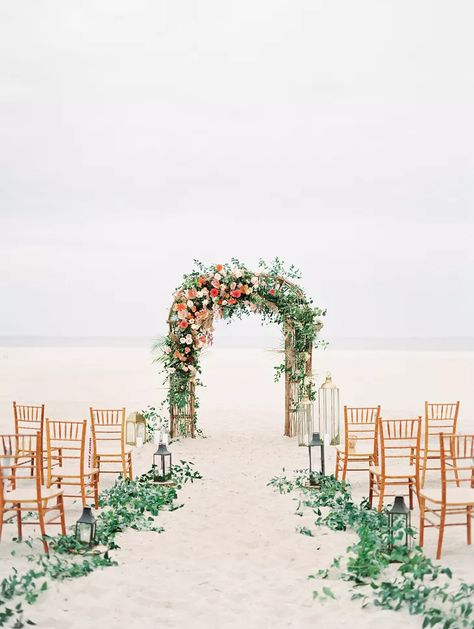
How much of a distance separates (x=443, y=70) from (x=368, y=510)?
27.2m

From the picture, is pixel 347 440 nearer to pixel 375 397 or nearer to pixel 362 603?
pixel 362 603

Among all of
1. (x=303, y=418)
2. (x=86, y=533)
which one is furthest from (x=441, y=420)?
(x=86, y=533)

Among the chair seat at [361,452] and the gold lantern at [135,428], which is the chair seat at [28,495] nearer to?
the chair seat at [361,452]

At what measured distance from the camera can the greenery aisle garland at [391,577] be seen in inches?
179

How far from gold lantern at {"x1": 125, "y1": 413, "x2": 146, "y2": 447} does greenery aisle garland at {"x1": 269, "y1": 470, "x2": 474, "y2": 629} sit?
554cm

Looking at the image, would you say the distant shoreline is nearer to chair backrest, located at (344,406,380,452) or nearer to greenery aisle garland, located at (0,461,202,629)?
chair backrest, located at (344,406,380,452)

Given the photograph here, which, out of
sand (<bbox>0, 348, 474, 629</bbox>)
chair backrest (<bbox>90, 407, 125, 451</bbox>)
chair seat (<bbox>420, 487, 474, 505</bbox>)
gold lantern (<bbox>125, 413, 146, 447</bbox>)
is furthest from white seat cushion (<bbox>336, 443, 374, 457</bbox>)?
gold lantern (<bbox>125, 413, 146, 447</bbox>)

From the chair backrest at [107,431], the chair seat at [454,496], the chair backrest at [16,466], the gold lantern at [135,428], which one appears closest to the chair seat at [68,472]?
the chair backrest at [16,466]

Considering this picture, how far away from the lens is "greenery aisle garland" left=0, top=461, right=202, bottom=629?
4797mm

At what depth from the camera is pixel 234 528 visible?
23.3 ft

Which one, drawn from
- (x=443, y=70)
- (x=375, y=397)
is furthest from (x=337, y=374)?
(x=443, y=70)

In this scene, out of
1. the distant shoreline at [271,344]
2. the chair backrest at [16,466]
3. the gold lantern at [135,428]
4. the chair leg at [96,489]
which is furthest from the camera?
the distant shoreline at [271,344]

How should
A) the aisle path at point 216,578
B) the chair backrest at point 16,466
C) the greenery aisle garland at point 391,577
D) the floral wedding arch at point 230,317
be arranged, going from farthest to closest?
the floral wedding arch at point 230,317
the chair backrest at point 16,466
the aisle path at point 216,578
the greenery aisle garland at point 391,577

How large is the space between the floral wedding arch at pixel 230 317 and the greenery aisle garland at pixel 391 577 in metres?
5.69
